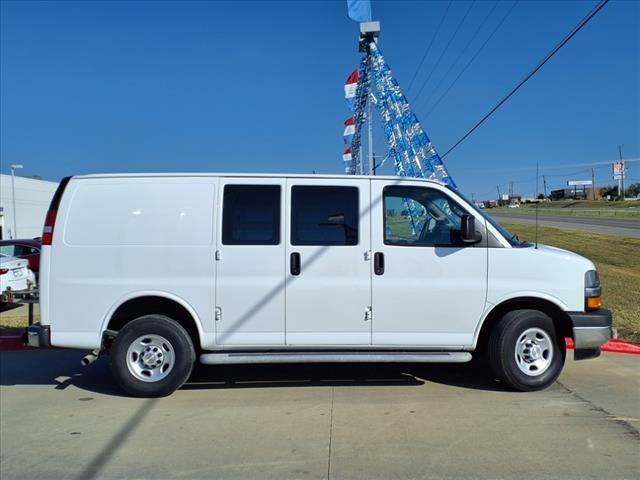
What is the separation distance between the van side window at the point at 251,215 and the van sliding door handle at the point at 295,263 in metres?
0.22

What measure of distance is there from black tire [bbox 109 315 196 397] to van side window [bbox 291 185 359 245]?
1520 mm

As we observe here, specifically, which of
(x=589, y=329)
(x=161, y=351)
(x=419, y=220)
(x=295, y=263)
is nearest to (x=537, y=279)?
(x=589, y=329)

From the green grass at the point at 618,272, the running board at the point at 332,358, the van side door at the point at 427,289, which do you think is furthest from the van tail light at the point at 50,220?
the green grass at the point at 618,272

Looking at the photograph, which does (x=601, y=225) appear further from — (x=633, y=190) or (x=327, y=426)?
(x=633, y=190)

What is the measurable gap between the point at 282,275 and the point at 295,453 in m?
1.83

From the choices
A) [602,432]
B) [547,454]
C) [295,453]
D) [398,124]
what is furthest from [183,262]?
[398,124]

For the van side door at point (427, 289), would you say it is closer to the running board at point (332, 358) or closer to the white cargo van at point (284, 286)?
the white cargo van at point (284, 286)

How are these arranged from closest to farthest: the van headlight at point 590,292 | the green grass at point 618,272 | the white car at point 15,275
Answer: the van headlight at point 590,292 → the green grass at point 618,272 → the white car at point 15,275

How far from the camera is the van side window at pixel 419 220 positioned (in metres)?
5.60

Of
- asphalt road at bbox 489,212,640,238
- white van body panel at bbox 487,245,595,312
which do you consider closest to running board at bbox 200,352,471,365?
white van body panel at bbox 487,245,595,312

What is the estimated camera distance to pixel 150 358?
5562 mm

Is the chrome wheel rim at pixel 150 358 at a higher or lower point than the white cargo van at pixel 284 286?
lower

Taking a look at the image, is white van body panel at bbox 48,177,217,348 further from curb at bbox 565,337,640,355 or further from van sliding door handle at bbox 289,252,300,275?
curb at bbox 565,337,640,355

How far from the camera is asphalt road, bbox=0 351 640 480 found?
396 centimetres
